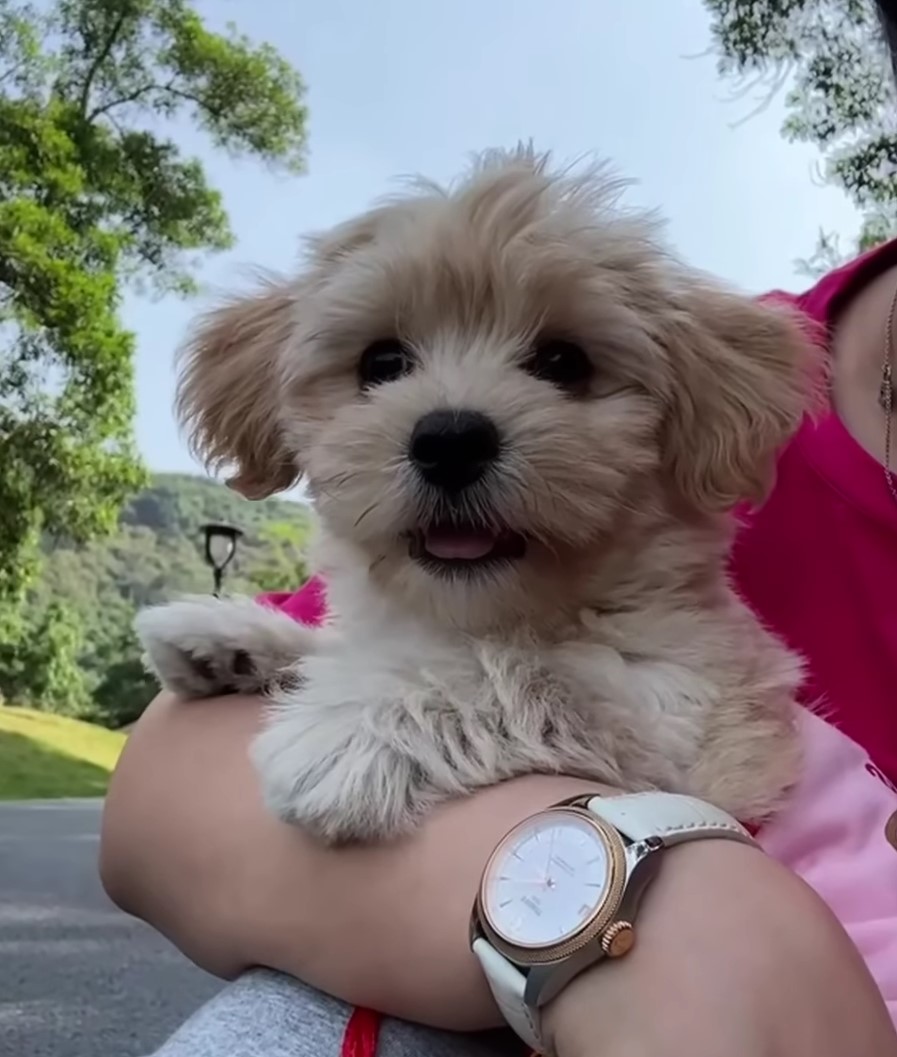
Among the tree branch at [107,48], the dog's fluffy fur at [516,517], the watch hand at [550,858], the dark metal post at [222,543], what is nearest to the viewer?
the watch hand at [550,858]

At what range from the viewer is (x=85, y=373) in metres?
7.73

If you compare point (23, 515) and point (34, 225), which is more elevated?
point (34, 225)

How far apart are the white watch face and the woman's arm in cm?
4

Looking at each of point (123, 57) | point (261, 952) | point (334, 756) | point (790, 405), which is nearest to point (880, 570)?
point (790, 405)

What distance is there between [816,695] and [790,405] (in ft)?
1.21

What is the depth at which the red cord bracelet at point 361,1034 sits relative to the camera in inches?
43.4

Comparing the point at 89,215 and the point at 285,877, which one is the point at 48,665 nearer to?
the point at 89,215

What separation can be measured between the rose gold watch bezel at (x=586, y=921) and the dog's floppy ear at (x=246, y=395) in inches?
30.4

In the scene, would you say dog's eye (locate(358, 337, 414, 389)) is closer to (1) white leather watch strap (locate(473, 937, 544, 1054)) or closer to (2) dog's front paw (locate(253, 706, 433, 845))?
(2) dog's front paw (locate(253, 706, 433, 845))

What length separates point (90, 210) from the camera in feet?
26.4

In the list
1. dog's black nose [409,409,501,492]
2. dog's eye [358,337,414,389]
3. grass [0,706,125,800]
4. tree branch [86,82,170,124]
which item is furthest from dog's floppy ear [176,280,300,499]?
tree branch [86,82,170,124]

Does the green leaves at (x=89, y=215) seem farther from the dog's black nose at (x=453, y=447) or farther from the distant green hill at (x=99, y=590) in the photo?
the dog's black nose at (x=453, y=447)

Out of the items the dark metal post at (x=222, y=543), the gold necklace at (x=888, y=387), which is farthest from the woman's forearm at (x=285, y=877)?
the dark metal post at (x=222, y=543)

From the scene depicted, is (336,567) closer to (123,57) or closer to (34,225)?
(34,225)
